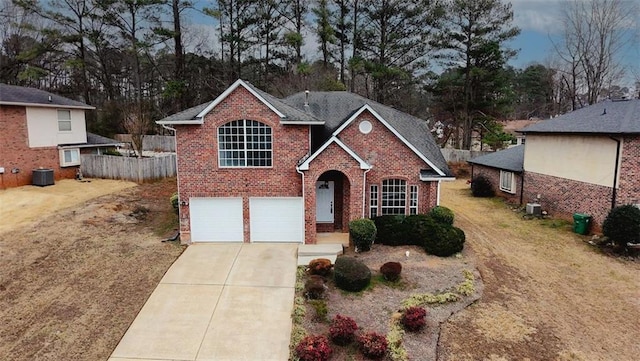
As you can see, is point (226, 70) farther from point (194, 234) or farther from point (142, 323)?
point (142, 323)

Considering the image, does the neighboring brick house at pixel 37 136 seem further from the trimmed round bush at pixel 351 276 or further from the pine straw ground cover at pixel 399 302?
the trimmed round bush at pixel 351 276

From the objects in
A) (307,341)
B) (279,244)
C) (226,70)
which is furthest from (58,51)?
(307,341)

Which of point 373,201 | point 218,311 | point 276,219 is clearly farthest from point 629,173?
point 218,311

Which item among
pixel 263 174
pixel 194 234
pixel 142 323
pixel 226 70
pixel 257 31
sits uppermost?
pixel 257 31

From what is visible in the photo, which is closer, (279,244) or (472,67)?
(279,244)

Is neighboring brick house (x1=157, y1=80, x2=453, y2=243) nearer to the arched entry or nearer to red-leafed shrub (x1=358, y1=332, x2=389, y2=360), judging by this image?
the arched entry

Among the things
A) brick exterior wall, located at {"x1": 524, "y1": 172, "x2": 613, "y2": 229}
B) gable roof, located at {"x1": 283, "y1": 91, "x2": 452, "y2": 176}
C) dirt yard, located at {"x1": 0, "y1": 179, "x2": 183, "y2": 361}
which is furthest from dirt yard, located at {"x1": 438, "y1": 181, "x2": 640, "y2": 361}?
dirt yard, located at {"x1": 0, "y1": 179, "x2": 183, "y2": 361}
